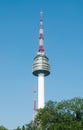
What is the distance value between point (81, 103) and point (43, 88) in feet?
247

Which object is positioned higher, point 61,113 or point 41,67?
point 41,67

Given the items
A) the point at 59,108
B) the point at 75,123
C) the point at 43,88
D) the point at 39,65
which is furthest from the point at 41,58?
the point at 75,123

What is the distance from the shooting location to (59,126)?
2601 inches

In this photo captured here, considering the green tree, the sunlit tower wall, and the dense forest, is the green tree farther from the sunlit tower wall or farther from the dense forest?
the sunlit tower wall

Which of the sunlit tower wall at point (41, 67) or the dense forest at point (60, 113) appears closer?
the dense forest at point (60, 113)

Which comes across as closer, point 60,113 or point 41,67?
point 60,113

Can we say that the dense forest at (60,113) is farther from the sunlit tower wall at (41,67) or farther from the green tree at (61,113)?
the sunlit tower wall at (41,67)

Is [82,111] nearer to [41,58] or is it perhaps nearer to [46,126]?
[46,126]

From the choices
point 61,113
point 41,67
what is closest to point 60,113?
point 61,113

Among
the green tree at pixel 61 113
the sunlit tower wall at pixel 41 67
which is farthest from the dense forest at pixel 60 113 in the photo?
the sunlit tower wall at pixel 41 67

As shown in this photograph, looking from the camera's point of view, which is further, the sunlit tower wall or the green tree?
the sunlit tower wall

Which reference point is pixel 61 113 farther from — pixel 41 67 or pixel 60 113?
pixel 41 67

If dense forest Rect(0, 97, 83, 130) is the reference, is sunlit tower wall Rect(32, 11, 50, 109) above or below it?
above

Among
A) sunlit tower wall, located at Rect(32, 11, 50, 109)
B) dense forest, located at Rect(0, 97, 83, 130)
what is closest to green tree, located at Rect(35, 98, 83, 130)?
dense forest, located at Rect(0, 97, 83, 130)
